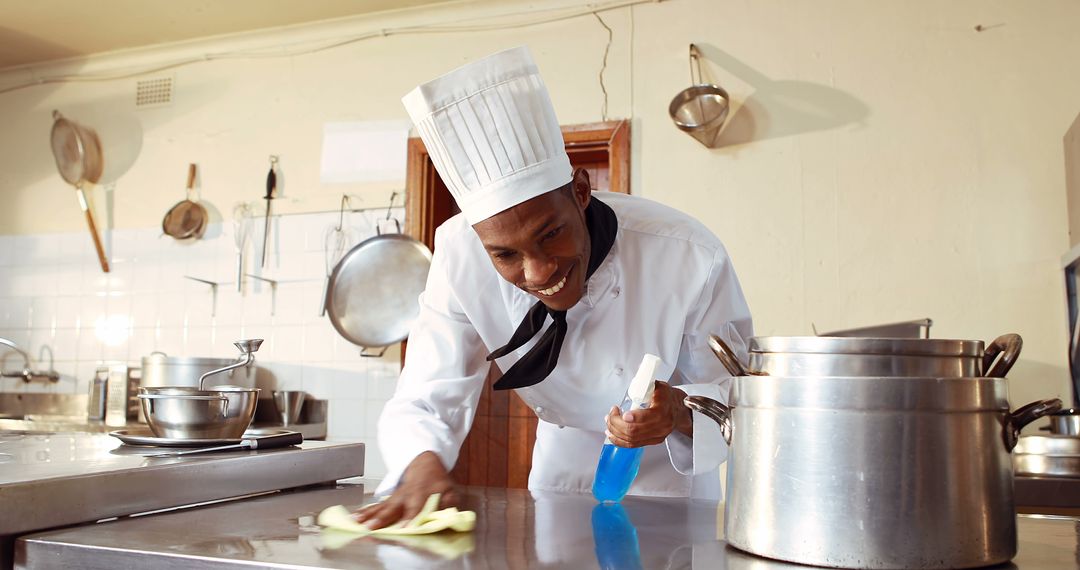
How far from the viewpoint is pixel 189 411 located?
1.43m

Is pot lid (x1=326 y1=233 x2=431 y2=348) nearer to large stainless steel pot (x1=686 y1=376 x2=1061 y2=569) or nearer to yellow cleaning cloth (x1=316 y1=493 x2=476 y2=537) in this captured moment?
yellow cleaning cloth (x1=316 y1=493 x2=476 y2=537)

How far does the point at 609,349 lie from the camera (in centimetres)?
169

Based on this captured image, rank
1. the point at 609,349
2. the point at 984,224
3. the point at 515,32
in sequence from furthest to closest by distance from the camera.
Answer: the point at 515,32 → the point at 984,224 → the point at 609,349

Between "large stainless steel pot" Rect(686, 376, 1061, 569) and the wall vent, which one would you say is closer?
"large stainless steel pot" Rect(686, 376, 1061, 569)

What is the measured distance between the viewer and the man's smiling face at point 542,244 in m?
1.33

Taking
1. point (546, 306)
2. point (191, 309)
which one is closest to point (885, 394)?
point (546, 306)

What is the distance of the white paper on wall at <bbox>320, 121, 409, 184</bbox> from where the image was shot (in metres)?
3.93

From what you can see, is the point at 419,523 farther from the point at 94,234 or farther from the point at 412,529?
the point at 94,234

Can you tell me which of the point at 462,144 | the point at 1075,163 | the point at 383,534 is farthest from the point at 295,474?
A: the point at 1075,163

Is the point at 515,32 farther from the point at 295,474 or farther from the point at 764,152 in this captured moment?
the point at 295,474

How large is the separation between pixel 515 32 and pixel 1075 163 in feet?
7.35

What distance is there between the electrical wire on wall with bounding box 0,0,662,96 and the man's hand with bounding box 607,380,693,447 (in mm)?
2577

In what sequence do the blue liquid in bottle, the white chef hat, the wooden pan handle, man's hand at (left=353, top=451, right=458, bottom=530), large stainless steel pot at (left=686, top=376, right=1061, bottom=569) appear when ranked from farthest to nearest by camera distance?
the wooden pan handle → the white chef hat → the blue liquid in bottle → man's hand at (left=353, top=451, right=458, bottom=530) → large stainless steel pot at (left=686, top=376, right=1061, bottom=569)

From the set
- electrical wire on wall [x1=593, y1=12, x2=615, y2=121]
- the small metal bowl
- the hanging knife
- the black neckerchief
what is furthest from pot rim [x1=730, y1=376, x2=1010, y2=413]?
the hanging knife
